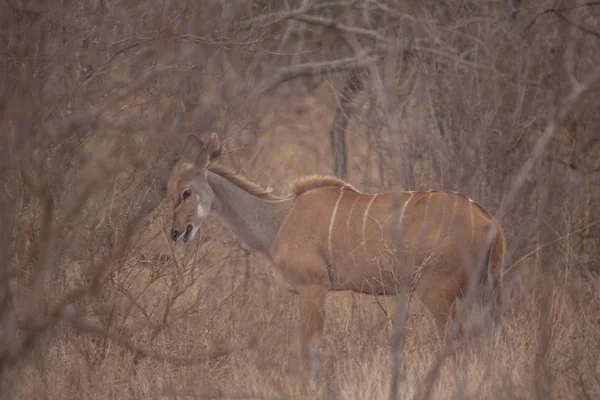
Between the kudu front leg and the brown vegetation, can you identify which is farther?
the kudu front leg

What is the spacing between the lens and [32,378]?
4.78m

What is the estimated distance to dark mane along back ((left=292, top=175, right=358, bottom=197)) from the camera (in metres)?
6.70

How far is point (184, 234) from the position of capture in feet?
21.5

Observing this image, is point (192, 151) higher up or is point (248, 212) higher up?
point (192, 151)

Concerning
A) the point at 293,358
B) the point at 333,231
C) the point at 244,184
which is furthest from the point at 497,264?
the point at 244,184

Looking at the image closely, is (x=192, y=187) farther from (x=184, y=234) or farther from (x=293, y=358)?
(x=293, y=358)

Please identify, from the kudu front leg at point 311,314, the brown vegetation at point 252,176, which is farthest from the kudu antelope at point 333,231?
the brown vegetation at point 252,176

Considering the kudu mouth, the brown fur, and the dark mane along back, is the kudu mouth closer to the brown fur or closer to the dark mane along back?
the brown fur

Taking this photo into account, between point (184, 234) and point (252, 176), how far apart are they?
2.37 metres

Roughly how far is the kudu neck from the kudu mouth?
0.36 meters

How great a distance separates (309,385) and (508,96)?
3.67 metres

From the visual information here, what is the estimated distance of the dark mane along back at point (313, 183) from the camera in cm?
670

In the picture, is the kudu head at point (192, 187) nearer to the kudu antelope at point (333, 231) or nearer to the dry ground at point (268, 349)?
the kudu antelope at point (333, 231)

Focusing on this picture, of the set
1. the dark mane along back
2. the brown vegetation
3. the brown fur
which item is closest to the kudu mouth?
the brown vegetation
